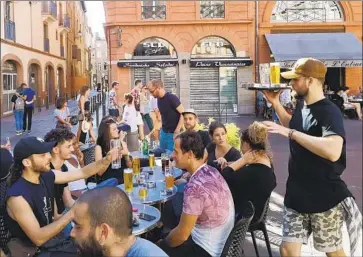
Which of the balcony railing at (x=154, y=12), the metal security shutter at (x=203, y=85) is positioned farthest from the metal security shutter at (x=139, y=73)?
the balcony railing at (x=154, y=12)

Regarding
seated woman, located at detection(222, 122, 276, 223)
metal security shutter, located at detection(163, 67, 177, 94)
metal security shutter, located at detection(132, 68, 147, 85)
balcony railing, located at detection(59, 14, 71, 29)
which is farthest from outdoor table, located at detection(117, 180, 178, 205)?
metal security shutter, located at detection(163, 67, 177, 94)

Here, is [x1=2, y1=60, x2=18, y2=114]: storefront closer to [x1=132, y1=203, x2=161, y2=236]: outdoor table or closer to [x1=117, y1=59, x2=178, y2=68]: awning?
[x1=132, y1=203, x2=161, y2=236]: outdoor table

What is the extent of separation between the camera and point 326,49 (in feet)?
49.3

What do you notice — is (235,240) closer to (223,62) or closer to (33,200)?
(33,200)

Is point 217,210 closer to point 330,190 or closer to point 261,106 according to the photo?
point 330,190

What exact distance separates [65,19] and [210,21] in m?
11.7

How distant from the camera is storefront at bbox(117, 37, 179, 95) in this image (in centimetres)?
1539

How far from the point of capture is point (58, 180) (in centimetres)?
324

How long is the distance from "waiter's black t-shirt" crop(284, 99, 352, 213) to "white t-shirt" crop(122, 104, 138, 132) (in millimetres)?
6635

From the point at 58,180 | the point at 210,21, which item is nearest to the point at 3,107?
the point at 58,180

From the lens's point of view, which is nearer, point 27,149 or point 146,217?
point 27,149

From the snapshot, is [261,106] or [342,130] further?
[261,106]

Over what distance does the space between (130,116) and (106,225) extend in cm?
770

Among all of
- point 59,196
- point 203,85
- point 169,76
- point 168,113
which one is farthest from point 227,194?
point 169,76
